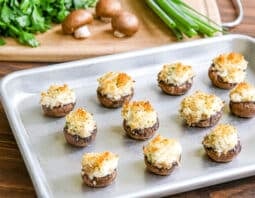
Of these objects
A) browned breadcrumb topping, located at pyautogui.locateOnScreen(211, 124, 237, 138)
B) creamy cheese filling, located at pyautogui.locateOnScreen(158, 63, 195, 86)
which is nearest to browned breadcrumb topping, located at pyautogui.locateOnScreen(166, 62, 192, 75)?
creamy cheese filling, located at pyautogui.locateOnScreen(158, 63, 195, 86)

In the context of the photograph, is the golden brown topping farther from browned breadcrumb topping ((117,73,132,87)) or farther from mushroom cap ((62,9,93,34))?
mushroom cap ((62,9,93,34))

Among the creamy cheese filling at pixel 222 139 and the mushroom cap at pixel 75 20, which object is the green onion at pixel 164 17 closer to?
the mushroom cap at pixel 75 20

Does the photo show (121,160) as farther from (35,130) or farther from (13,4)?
(13,4)

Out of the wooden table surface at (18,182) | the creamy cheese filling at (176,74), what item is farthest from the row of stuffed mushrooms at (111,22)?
the wooden table surface at (18,182)

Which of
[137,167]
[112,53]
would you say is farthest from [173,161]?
[112,53]

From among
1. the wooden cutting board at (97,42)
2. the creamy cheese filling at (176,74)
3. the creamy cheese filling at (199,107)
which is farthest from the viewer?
the wooden cutting board at (97,42)

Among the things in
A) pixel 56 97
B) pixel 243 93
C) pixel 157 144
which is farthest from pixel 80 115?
pixel 243 93
